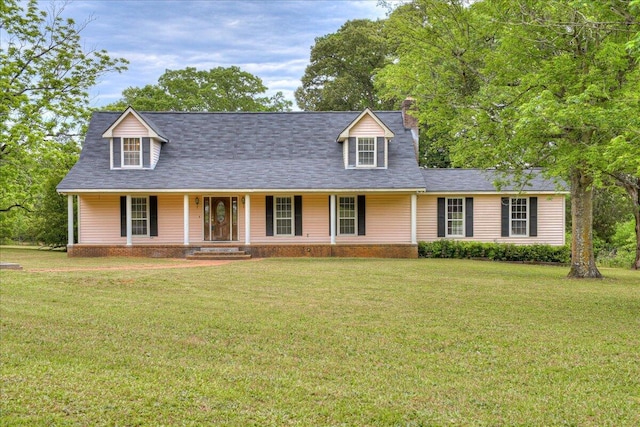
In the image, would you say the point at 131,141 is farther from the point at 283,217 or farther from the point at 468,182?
the point at 468,182

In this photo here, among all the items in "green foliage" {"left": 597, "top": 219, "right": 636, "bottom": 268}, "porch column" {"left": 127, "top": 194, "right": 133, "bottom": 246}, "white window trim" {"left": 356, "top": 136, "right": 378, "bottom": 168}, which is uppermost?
"white window trim" {"left": 356, "top": 136, "right": 378, "bottom": 168}

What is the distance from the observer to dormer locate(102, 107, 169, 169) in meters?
22.1

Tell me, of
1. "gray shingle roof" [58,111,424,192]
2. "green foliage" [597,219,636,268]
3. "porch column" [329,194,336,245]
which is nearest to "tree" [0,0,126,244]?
"gray shingle roof" [58,111,424,192]

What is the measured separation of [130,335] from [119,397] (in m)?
2.53

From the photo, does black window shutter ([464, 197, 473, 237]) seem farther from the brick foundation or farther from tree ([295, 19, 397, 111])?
tree ([295, 19, 397, 111])

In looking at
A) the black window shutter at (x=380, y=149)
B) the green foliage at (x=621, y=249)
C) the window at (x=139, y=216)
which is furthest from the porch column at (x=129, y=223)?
the green foliage at (x=621, y=249)

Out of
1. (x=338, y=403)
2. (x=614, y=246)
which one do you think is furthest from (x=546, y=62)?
(x=614, y=246)

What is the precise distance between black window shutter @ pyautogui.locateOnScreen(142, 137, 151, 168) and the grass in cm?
1072

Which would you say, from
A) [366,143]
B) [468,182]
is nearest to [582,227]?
[468,182]

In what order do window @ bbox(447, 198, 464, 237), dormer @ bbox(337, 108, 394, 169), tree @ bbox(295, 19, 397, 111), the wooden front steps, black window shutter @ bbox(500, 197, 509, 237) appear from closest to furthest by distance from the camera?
the wooden front steps → dormer @ bbox(337, 108, 394, 169) → black window shutter @ bbox(500, 197, 509, 237) → window @ bbox(447, 198, 464, 237) → tree @ bbox(295, 19, 397, 111)

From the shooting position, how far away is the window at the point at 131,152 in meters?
22.4

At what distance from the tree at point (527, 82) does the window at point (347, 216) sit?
6.63 meters

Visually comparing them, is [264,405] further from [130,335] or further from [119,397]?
[130,335]

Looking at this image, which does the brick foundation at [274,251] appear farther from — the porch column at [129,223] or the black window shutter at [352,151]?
the black window shutter at [352,151]
